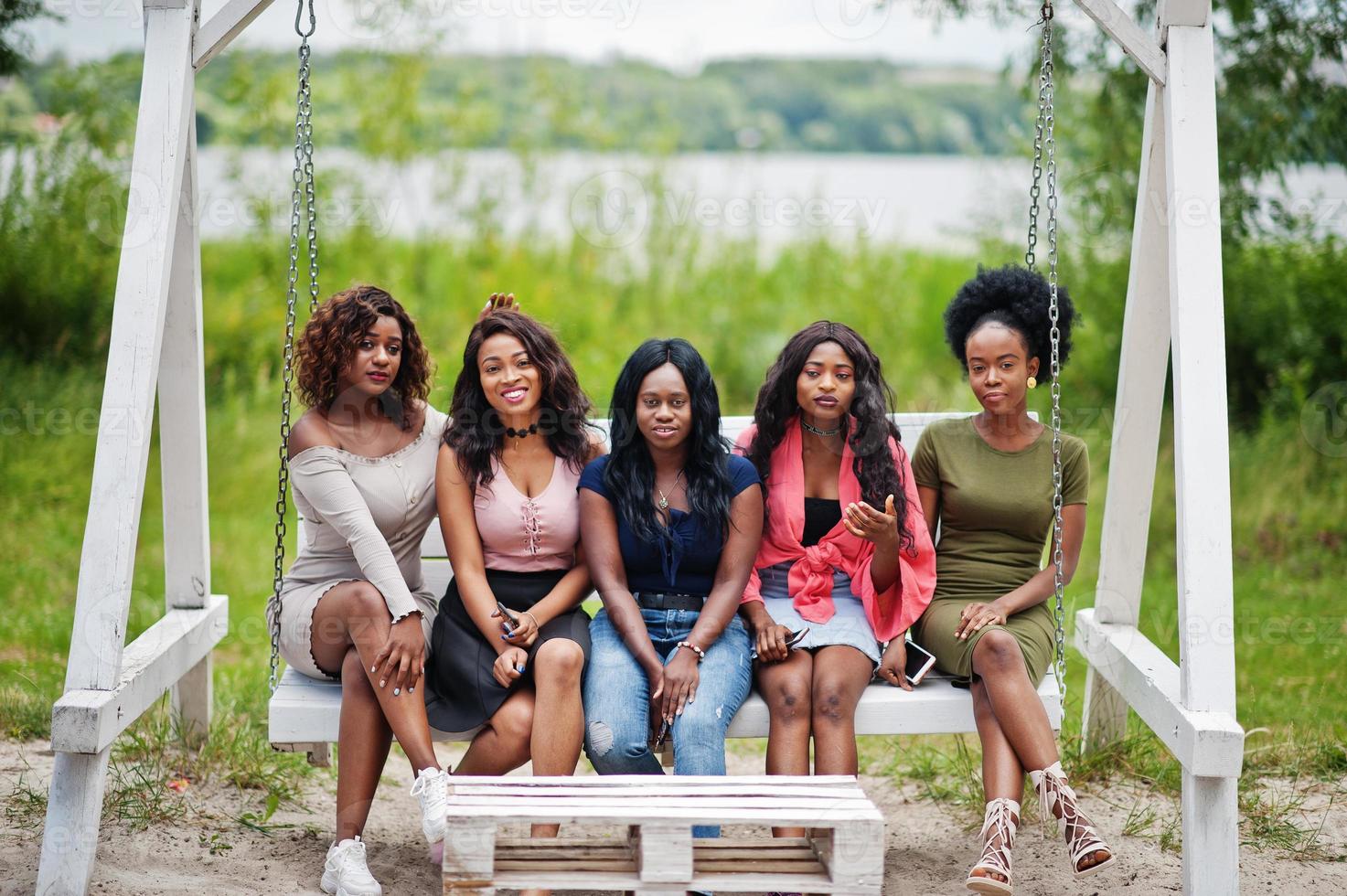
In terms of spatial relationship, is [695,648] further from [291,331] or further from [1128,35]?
[1128,35]

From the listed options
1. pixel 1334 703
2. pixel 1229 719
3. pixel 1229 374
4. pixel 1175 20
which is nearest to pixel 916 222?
pixel 1229 374

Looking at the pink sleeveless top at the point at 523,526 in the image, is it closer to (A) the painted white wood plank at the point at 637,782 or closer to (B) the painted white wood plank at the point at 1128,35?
(A) the painted white wood plank at the point at 637,782

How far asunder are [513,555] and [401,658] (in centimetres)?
46

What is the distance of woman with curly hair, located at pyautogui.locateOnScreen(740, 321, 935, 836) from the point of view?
3.64m

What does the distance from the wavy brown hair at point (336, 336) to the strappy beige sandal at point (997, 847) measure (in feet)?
6.54

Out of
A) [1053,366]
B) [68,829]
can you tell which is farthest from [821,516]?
[68,829]

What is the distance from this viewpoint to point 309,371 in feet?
12.3

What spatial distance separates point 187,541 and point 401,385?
3.15 ft

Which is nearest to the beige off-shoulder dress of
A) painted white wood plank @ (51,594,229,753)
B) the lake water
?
A: painted white wood plank @ (51,594,229,753)

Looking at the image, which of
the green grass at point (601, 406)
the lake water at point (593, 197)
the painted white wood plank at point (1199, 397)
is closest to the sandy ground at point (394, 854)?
the green grass at point (601, 406)

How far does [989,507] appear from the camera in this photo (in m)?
3.88

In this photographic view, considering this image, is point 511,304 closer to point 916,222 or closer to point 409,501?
point 409,501

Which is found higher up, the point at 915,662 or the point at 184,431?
the point at 184,431

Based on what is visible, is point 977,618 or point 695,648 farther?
point 977,618
